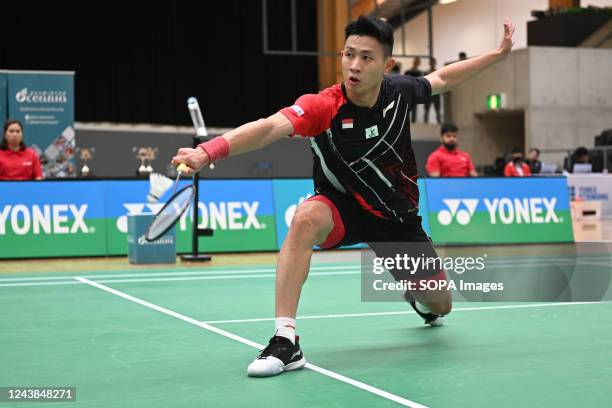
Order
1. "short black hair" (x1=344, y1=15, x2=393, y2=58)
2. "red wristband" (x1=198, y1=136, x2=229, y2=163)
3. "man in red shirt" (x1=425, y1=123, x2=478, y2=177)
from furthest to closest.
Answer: "man in red shirt" (x1=425, y1=123, x2=478, y2=177), "short black hair" (x1=344, y1=15, x2=393, y2=58), "red wristband" (x1=198, y1=136, x2=229, y2=163)

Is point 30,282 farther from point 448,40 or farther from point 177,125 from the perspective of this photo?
point 448,40

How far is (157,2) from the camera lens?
2336 cm

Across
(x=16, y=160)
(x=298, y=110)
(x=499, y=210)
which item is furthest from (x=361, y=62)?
(x=499, y=210)

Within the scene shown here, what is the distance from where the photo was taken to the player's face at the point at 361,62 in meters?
4.29

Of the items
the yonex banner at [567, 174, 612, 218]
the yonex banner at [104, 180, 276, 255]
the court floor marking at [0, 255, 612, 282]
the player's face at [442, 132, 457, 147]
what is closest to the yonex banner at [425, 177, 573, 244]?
the player's face at [442, 132, 457, 147]

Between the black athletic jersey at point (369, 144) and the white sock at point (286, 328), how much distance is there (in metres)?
0.75

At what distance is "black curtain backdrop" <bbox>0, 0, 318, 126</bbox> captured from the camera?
71.5ft

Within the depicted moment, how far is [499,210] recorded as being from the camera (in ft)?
39.5

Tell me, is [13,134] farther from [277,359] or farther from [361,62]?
[277,359]

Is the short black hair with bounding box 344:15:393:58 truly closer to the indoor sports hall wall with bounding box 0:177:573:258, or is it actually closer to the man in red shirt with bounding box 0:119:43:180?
the indoor sports hall wall with bounding box 0:177:573:258

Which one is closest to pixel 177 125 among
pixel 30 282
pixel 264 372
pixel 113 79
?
pixel 113 79

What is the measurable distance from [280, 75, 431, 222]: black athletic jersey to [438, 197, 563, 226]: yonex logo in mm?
7162

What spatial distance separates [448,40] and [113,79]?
9.76m

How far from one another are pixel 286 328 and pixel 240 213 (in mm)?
7154
